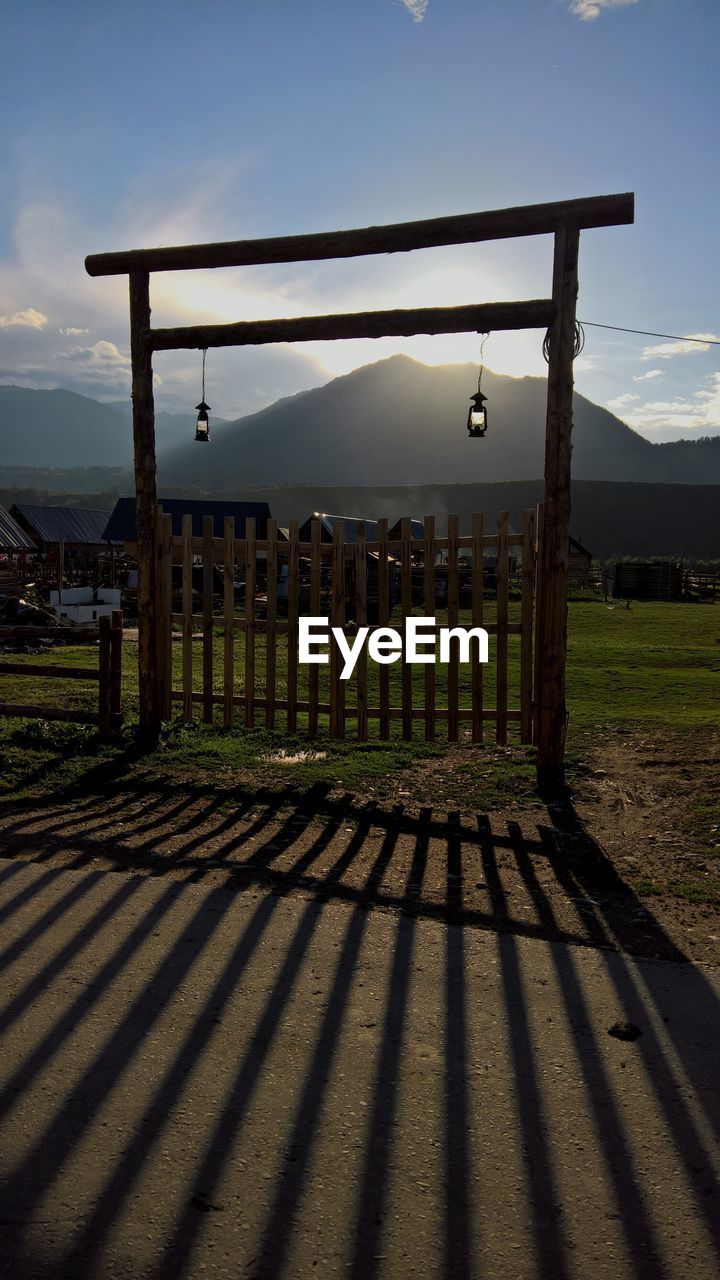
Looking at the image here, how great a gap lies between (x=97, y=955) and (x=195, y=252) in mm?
6547

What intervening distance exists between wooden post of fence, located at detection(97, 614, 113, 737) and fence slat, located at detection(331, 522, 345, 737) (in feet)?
7.22

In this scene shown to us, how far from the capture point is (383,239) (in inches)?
284

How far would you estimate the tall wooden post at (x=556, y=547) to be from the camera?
6.78 meters

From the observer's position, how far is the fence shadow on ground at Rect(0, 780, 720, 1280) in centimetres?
220

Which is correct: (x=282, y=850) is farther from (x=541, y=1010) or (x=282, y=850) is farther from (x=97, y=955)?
(x=541, y=1010)

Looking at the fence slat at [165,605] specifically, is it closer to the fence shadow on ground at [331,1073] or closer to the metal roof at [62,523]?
the fence shadow on ground at [331,1073]

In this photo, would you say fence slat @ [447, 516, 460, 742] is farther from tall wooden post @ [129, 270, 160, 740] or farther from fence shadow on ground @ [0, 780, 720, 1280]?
tall wooden post @ [129, 270, 160, 740]

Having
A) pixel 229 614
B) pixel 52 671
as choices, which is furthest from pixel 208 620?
pixel 52 671

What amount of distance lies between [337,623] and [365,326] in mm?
2761

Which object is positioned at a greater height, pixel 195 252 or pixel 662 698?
pixel 195 252

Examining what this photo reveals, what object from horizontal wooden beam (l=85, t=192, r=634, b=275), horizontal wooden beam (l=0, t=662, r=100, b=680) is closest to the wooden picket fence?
horizontal wooden beam (l=0, t=662, r=100, b=680)

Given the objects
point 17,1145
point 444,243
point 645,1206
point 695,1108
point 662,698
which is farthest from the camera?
point 662,698

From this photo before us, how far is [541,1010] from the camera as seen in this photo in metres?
3.33

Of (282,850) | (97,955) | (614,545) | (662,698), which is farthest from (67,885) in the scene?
(614,545)
